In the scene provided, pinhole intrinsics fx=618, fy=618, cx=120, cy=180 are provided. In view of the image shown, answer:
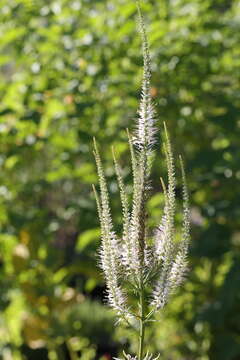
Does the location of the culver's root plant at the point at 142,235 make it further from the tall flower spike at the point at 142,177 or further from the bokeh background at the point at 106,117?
the bokeh background at the point at 106,117

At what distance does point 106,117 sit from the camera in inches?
136

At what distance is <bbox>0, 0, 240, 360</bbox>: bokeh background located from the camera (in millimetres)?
3422

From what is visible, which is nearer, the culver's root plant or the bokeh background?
the culver's root plant

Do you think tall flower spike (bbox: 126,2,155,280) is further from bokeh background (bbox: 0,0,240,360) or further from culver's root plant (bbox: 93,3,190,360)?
bokeh background (bbox: 0,0,240,360)

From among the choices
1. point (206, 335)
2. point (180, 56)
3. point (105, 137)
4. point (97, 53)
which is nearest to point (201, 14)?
point (180, 56)

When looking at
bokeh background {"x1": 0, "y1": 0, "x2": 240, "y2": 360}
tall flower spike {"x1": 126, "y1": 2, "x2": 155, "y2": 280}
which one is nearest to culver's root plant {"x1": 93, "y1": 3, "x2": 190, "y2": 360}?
tall flower spike {"x1": 126, "y1": 2, "x2": 155, "y2": 280}

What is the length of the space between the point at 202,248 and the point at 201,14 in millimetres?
1367

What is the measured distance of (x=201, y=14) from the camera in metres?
3.62

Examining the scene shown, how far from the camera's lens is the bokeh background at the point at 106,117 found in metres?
3.42

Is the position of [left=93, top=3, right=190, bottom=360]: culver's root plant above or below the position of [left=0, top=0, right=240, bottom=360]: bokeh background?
above

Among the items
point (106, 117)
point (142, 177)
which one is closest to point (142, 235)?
point (142, 177)

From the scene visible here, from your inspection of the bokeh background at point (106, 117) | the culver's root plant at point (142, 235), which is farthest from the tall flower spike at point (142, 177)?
the bokeh background at point (106, 117)

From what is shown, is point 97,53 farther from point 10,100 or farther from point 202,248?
point 202,248

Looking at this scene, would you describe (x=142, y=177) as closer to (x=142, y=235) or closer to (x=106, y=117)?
(x=142, y=235)
